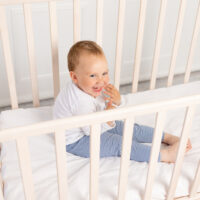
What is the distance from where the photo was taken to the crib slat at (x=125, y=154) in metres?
0.77

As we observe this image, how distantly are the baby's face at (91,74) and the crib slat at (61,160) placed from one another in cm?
35

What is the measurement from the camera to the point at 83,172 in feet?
3.28

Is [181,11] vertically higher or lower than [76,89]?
higher

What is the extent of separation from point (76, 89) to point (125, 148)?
0.33 metres

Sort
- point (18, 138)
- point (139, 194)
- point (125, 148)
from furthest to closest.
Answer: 1. point (139, 194)
2. point (125, 148)
3. point (18, 138)

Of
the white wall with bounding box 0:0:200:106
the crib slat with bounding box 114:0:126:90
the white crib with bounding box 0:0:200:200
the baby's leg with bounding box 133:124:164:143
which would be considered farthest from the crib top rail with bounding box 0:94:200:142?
the white wall with bounding box 0:0:200:106

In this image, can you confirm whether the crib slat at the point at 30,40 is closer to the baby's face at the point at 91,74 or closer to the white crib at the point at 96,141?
the white crib at the point at 96,141

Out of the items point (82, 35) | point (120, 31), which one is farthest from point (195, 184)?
point (82, 35)

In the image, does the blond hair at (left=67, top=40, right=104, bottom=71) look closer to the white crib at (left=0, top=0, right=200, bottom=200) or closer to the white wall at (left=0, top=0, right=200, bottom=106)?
the white crib at (left=0, top=0, right=200, bottom=200)

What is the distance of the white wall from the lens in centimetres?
164

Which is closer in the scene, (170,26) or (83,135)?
(83,135)

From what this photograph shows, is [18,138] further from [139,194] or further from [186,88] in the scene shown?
[186,88]

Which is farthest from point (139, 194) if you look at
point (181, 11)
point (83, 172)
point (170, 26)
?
point (170, 26)

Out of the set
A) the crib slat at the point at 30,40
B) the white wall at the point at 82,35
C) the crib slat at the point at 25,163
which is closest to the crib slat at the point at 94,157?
the crib slat at the point at 25,163
